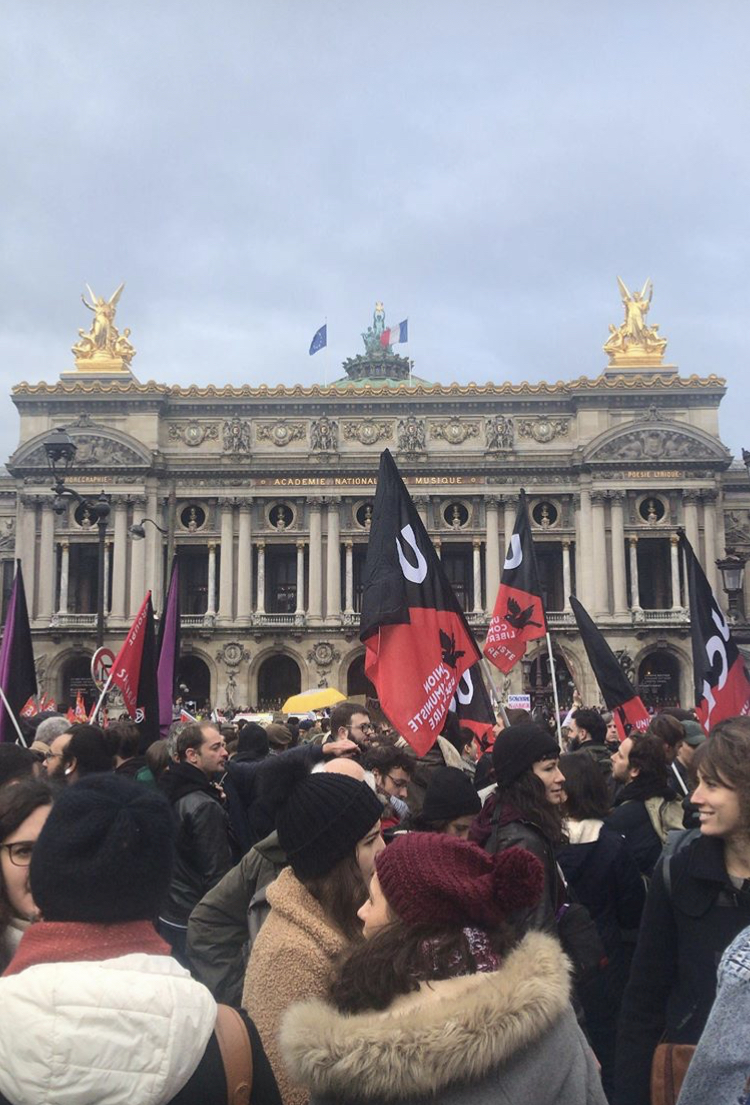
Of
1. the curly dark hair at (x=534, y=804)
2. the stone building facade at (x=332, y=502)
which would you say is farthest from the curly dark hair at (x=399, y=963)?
the stone building facade at (x=332, y=502)

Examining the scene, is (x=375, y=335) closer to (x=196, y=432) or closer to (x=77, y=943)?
(x=196, y=432)

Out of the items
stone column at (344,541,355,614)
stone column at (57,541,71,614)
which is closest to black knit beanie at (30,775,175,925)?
stone column at (344,541,355,614)

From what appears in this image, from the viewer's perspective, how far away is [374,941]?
9.82ft

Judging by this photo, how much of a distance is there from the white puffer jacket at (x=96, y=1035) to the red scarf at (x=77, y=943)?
0.06 meters

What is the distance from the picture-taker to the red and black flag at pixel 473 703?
36.0 ft

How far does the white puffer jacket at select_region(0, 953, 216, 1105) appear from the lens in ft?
8.73

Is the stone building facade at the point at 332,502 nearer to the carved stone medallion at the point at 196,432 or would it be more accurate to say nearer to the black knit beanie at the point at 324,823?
the carved stone medallion at the point at 196,432

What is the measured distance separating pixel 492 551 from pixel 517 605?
34.6 m

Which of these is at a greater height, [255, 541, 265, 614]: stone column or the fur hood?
[255, 541, 265, 614]: stone column

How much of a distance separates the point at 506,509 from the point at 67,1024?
47.7m

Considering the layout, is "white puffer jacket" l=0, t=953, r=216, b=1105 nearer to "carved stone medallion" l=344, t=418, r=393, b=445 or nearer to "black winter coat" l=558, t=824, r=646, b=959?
"black winter coat" l=558, t=824, r=646, b=959

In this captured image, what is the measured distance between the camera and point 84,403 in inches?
1982

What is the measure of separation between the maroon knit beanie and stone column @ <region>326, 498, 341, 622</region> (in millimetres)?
45878

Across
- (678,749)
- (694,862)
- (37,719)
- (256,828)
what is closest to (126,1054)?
(694,862)
